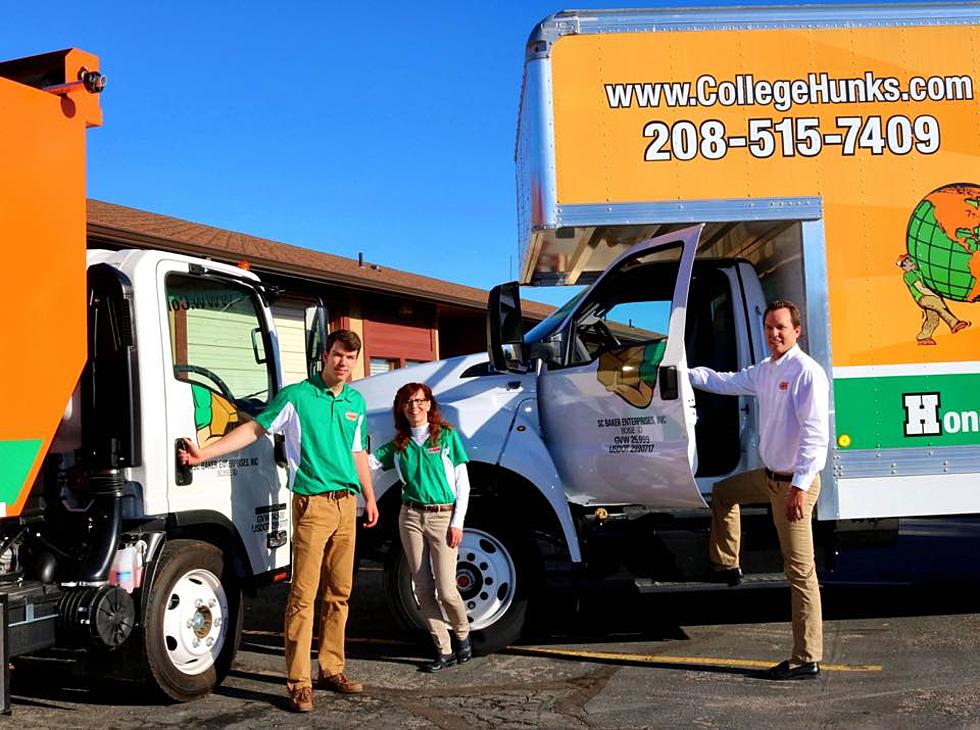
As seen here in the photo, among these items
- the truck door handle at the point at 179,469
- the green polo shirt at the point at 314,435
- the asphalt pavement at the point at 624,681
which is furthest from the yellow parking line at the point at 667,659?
the truck door handle at the point at 179,469

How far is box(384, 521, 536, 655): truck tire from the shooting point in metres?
6.27

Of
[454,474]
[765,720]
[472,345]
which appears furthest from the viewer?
[472,345]

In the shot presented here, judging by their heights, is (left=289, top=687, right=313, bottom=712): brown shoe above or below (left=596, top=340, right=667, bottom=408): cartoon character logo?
below

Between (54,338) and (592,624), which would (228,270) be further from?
(592,624)

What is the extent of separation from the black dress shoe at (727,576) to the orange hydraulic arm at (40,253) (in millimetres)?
3769

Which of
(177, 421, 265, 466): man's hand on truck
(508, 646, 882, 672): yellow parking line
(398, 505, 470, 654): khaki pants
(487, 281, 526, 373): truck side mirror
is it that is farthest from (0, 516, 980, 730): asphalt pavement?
(487, 281, 526, 373): truck side mirror

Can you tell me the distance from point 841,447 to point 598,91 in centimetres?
261

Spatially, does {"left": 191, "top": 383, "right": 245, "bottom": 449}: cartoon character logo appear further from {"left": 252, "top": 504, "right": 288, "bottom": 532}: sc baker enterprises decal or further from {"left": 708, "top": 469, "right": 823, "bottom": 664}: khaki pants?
{"left": 708, "top": 469, "right": 823, "bottom": 664}: khaki pants

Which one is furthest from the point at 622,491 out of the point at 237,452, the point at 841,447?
the point at 237,452

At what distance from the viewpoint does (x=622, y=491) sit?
248 inches

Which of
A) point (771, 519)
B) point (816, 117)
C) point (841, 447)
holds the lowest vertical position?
point (771, 519)

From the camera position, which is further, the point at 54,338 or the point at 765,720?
the point at 765,720

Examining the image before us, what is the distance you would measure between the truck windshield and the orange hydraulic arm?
3.04m

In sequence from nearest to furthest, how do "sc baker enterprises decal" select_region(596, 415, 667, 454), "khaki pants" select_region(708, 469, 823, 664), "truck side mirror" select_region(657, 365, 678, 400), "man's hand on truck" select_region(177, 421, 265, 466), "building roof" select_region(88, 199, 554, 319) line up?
"man's hand on truck" select_region(177, 421, 265, 466) → "khaki pants" select_region(708, 469, 823, 664) → "truck side mirror" select_region(657, 365, 678, 400) → "sc baker enterprises decal" select_region(596, 415, 667, 454) → "building roof" select_region(88, 199, 554, 319)
